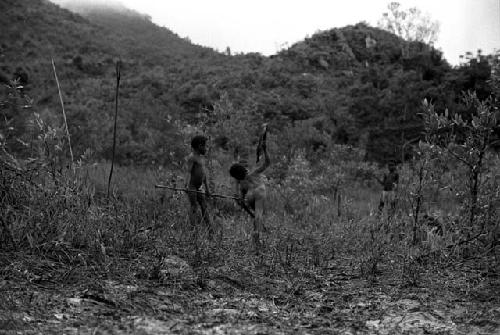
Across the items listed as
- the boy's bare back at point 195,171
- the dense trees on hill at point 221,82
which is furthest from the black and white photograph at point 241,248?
the dense trees on hill at point 221,82

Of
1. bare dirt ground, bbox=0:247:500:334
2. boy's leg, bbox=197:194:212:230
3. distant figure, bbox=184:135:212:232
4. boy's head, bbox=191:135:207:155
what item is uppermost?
boy's head, bbox=191:135:207:155

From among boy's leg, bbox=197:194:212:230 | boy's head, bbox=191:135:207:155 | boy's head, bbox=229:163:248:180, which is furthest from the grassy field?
boy's head, bbox=191:135:207:155

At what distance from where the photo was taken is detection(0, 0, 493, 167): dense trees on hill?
21.0 m

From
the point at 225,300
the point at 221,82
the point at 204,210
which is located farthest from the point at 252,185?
the point at 221,82

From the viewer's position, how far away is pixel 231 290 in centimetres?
402

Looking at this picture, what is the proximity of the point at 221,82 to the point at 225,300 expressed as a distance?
28051 millimetres

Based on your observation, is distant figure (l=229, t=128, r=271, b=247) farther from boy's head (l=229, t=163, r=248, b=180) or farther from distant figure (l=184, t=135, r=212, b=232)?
distant figure (l=184, t=135, r=212, b=232)

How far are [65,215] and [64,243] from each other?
44 cm

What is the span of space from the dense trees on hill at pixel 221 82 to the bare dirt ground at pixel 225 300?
10366mm

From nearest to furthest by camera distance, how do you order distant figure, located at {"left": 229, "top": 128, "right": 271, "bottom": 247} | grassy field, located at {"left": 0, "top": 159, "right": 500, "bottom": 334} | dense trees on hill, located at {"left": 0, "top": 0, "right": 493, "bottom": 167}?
grassy field, located at {"left": 0, "top": 159, "right": 500, "bottom": 334}
distant figure, located at {"left": 229, "top": 128, "right": 271, "bottom": 247}
dense trees on hill, located at {"left": 0, "top": 0, "right": 493, "bottom": 167}

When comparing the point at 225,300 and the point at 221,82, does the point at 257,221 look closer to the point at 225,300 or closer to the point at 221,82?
the point at 225,300

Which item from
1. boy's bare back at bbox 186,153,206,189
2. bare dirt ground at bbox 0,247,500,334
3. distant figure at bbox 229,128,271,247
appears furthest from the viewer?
boy's bare back at bbox 186,153,206,189

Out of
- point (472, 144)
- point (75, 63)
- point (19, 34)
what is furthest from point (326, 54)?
point (472, 144)

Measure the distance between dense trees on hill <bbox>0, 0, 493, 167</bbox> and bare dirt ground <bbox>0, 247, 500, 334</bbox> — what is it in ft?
34.0
